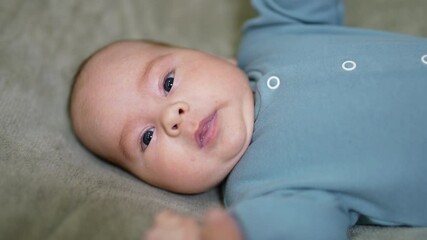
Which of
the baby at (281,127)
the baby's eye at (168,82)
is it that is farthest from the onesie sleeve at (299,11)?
the baby's eye at (168,82)

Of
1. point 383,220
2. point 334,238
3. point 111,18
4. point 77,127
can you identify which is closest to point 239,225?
point 334,238

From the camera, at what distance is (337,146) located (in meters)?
0.92

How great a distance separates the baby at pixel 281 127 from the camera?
0.89 metres

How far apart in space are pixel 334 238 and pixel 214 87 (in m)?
0.38

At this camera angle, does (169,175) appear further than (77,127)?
No

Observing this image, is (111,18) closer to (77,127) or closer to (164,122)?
(77,127)

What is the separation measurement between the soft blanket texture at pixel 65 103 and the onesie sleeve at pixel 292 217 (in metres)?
0.11

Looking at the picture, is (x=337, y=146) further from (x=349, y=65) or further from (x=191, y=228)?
(x=191, y=228)

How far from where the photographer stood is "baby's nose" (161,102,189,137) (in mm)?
941

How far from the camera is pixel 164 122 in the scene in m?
0.94

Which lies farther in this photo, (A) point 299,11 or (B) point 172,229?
(A) point 299,11

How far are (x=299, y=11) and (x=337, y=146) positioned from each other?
458 millimetres

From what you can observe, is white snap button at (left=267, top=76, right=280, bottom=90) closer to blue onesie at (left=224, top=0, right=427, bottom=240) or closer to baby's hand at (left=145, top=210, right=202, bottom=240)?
blue onesie at (left=224, top=0, right=427, bottom=240)

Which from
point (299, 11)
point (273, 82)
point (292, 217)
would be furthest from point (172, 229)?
point (299, 11)
